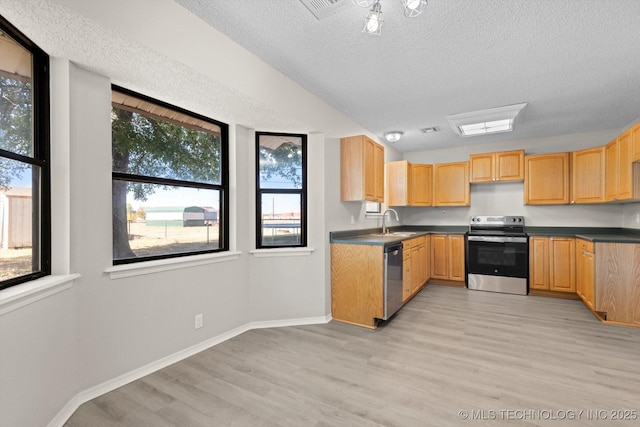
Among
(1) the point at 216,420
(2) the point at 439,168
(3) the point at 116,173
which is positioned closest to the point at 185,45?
(3) the point at 116,173

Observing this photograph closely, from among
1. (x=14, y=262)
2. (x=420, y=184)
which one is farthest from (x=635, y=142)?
(x=14, y=262)

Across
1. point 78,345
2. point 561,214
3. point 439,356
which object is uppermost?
point 561,214

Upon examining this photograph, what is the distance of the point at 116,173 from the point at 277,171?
159 cm

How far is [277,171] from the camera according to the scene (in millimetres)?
3373

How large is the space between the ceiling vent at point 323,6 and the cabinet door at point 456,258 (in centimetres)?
430

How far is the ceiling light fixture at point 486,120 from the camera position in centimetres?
348

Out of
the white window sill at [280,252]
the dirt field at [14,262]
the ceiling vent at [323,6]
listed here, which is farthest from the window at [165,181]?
the ceiling vent at [323,6]

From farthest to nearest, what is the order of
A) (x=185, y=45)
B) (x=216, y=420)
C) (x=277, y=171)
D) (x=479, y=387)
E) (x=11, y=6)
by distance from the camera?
1. (x=277, y=171)
2. (x=479, y=387)
3. (x=185, y=45)
4. (x=216, y=420)
5. (x=11, y=6)

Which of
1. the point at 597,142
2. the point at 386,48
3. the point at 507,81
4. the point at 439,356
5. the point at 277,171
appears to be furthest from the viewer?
the point at 597,142

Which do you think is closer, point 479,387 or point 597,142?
point 479,387

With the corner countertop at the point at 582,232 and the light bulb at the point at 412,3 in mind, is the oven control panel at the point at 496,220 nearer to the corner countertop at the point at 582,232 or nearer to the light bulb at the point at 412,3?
the corner countertop at the point at 582,232

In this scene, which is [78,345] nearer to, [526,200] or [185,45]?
[185,45]

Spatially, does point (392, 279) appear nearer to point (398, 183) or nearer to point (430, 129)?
point (398, 183)

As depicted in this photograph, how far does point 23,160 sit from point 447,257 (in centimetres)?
531
